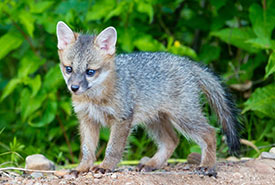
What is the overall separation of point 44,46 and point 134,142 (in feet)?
7.70

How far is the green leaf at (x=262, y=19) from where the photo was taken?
7414 mm

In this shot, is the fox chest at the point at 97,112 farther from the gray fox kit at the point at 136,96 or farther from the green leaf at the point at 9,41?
the green leaf at the point at 9,41

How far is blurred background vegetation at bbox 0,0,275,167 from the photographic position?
762 centimetres

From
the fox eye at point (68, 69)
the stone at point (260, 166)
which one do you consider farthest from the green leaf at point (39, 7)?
the stone at point (260, 166)

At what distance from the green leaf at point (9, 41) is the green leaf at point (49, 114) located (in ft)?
3.47

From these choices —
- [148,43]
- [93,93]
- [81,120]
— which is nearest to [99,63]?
[93,93]

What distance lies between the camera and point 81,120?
616 cm

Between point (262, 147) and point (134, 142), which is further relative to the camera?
point (134, 142)

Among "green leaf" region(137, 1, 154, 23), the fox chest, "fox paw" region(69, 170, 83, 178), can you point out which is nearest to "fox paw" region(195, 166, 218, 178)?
the fox chest

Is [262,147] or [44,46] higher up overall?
[44,46]

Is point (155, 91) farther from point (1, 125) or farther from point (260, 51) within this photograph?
point (1, 125)

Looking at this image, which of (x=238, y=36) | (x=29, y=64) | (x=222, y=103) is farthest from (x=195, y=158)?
(x=29, y=64)

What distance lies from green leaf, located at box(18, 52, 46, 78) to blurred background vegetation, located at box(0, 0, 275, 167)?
0.05 ft

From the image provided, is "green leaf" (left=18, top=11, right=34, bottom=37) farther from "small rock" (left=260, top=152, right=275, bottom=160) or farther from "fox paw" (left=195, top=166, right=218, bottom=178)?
"small rock" (left=260, top=152, right=275, bottom=160)
